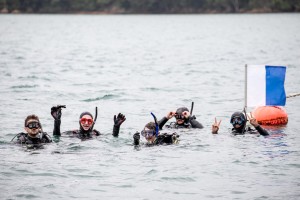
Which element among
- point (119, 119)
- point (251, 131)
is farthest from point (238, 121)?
point (119, 119)

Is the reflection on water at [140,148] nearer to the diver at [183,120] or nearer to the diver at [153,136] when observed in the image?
the diver at [153,136]

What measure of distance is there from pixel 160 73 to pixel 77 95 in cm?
1376

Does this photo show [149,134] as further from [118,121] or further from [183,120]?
[183,120]

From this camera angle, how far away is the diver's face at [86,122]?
19859 millimetres

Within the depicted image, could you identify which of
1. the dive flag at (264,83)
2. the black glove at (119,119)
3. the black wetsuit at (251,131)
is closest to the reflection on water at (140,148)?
the black wetsuit at (251,131)

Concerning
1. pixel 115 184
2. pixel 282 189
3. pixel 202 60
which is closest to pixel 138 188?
pixel 115 184

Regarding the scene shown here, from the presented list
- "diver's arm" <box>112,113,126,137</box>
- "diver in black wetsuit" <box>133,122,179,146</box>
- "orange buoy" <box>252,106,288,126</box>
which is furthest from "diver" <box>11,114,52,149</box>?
"orange buoy" <box>252,106,288,126</box>

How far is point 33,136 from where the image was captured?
19312 mm

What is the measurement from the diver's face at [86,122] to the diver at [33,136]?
1.04 m

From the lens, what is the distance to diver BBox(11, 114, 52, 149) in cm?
1897

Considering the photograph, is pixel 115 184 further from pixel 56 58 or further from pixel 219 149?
pixel 56 58

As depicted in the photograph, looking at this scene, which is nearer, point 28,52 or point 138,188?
point 138,188

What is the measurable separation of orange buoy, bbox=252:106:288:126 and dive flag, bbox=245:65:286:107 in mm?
575

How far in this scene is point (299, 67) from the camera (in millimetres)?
45812
